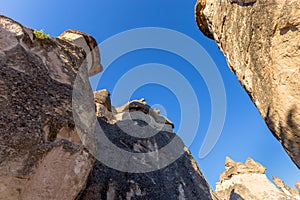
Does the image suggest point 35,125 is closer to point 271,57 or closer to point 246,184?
point 271,57

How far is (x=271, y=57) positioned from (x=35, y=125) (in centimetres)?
550

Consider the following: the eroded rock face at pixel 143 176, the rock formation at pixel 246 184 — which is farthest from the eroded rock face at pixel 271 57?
the rock formation at pixel 246 184

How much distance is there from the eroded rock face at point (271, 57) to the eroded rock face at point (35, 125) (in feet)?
15.6

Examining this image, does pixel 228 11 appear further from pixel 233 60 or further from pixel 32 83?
pixel 32 83

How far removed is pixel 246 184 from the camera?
2378 centimetres

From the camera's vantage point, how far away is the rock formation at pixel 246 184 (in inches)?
889

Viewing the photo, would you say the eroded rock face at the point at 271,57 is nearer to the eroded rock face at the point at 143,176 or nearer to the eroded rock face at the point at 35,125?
the eroded rock face at the point at 35,125

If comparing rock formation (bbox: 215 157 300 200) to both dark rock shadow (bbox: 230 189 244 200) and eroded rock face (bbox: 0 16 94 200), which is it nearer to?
dark rock shadow (bbox: 230 189 244 200)

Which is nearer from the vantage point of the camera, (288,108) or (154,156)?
(288,108)

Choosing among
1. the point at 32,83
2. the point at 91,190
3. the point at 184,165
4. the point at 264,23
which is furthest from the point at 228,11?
the point at 184,165

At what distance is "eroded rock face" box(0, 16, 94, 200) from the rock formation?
21.6 metres

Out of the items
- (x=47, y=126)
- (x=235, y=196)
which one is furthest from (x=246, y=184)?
(x=47, y=126)

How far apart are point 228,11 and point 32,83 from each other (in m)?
5.90

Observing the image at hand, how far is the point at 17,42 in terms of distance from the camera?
6.32m
